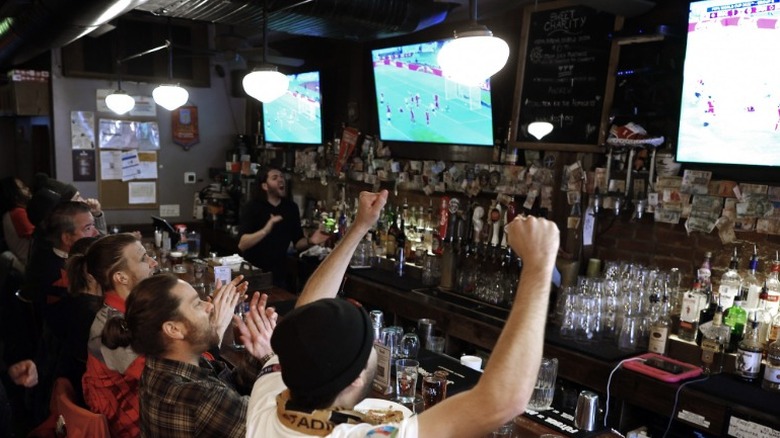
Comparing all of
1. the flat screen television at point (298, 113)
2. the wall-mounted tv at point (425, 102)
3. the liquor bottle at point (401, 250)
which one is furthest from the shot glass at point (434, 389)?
the flat screen television at point (298, 113)

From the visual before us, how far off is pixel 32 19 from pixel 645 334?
4.34 metres

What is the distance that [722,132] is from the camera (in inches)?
119

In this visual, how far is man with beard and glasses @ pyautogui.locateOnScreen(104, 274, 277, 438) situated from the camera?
1.77m

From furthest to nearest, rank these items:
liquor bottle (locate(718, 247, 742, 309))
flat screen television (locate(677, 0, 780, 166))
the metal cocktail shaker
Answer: liquor bottle (locate(718, 247, 742, 309)) < flat screen television (locate(677, 0, 780, 166)) < the metal cocktail shaker

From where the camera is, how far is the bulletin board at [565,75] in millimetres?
3662

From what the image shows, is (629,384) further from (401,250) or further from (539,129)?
(401,250)

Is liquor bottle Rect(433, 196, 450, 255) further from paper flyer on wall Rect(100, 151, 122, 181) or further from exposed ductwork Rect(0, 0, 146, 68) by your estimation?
paper flyer on wall Rect(100, 151, 122, 181)

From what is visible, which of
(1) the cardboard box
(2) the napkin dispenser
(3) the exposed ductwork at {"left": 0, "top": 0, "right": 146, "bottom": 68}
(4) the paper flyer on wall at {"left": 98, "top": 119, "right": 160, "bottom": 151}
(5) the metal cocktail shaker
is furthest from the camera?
(4) the paper flyer on wall at {"left": 98, "top": 119, "right": 160, "bottom": 151}

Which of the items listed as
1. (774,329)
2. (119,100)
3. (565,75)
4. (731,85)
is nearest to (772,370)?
(774,329)

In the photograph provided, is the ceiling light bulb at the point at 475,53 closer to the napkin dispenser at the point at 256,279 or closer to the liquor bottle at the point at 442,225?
the liquor bottle at the point at 442,225

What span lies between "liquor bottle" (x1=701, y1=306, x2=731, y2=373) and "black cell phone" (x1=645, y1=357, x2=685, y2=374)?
0.55ft

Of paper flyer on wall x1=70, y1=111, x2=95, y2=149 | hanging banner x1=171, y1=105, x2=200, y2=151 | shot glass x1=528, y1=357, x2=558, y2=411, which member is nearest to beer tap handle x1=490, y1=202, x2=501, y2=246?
shot glass x1=528, y1=357, x2=558, y2=411

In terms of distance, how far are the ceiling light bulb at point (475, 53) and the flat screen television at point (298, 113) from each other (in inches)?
147

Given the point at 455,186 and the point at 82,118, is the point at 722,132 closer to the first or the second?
the point at 455,186
